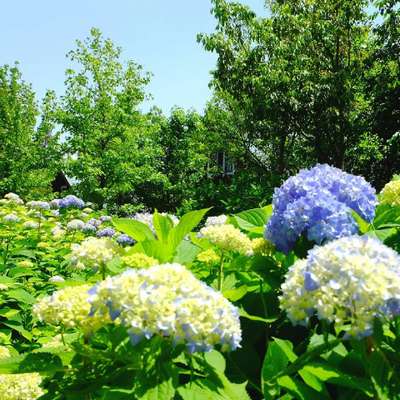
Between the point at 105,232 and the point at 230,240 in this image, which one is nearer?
the point at 230,240

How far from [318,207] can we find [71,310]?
1005mm

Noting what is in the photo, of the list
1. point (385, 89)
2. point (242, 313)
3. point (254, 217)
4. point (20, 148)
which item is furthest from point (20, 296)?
point (20, 148)

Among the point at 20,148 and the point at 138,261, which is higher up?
the point at 20,148

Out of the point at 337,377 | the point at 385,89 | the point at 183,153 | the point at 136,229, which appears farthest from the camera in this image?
the point at 183,153

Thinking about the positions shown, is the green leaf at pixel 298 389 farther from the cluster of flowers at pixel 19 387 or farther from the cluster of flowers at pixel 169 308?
the cluster of flowers at pixel 19 387

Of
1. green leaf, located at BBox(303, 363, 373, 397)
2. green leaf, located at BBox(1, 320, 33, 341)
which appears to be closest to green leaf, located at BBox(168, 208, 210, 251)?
green leaf, located at BBox(303, 363, 373, 397)

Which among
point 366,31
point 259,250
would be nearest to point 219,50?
point 366,31

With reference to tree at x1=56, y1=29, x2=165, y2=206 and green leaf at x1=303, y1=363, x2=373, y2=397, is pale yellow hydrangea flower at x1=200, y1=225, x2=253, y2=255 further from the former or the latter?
tree at x1=56, y1=29, x2=165, y2=206

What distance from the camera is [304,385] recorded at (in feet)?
4.86

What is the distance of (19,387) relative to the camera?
6.07ft

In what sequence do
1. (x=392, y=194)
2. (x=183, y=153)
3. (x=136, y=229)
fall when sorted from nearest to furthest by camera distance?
1. (x=136, y=229)
2. (x=392, y=194)
3. (x=183, y=153)

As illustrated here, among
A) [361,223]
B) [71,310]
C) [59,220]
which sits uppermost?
[59,220]

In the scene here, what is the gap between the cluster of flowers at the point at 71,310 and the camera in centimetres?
144

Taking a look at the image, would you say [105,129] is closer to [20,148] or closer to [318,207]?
[20,148]
